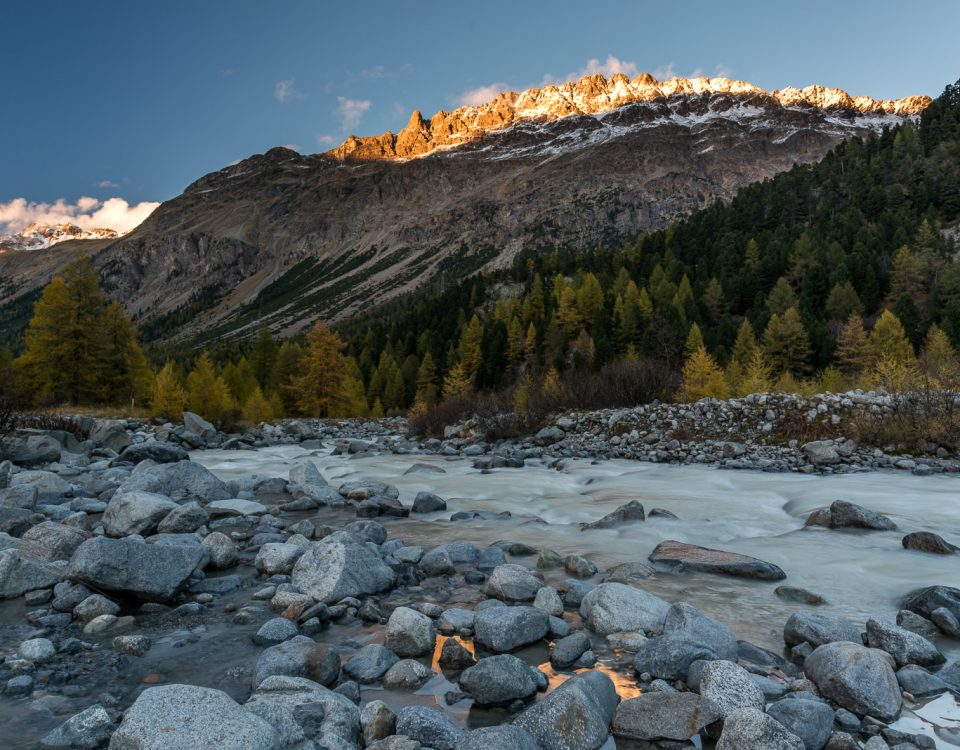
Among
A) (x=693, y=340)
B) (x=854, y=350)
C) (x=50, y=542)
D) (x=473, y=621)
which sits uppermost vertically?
(x=50, y=542)

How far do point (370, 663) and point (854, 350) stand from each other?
52.2 meters

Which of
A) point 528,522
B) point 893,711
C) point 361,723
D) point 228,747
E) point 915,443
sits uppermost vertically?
point 228,747

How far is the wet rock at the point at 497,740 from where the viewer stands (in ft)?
10.6

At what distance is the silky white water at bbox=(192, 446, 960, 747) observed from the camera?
246 inches

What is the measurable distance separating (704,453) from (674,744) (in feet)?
→ 53.2

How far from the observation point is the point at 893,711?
377 cm

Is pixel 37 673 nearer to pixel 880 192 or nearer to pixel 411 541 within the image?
pixel 411 541

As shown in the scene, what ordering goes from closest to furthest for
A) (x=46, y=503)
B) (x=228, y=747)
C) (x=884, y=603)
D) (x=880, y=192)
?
1. (x=228, y=747)
2. (x=884, y=603)
3. (x=46, y=503)
4. (x=880, y=192)

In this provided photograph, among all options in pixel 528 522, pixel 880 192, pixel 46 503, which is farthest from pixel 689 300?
pixel 46 503

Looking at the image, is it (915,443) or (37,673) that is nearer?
(37,673)

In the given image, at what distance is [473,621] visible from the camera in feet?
17.6

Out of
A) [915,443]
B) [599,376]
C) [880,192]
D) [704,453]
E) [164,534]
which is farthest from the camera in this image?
[880,192]

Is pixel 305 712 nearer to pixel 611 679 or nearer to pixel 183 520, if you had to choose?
pixel 611 679

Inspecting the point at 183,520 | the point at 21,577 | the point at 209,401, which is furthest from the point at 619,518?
the point at 209,401
